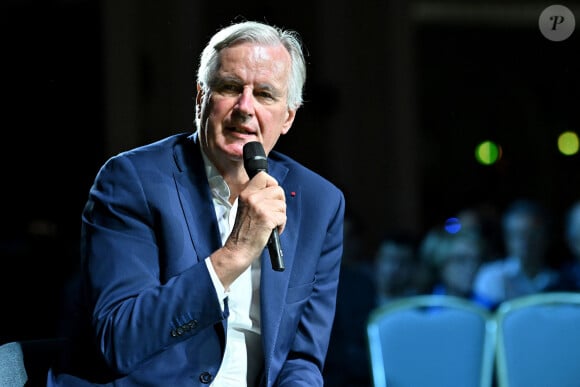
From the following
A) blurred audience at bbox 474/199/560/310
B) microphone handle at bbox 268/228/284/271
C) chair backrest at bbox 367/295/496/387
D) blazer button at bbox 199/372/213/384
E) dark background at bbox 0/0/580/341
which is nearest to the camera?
microphone handle at bbox 268/228/284/271

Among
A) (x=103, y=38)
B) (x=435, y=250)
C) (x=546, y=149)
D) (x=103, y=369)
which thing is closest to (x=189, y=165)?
(x=103, y=369)

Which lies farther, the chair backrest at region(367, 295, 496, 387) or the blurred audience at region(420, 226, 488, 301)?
the blurred audience at region(420, 226, 488, 301)

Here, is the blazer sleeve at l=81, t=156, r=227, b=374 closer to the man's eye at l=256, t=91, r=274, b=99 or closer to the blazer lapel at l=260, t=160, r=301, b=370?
the blazer lapel at l=260, t=160, r=301, b=370

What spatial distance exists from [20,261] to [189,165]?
114 inches

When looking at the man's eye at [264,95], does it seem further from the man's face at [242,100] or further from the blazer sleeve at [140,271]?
the blazer sleeve at [140,271]

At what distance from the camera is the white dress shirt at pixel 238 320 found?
1882 millimetres

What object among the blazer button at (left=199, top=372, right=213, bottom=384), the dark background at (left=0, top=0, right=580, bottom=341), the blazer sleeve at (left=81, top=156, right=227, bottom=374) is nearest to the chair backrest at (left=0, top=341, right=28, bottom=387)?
the blazer sleeve at (left=81, top=156, right=227, bottom=374)

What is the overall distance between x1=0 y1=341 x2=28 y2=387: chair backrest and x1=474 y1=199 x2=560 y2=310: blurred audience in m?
2.81

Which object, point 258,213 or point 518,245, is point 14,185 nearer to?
point 518,245

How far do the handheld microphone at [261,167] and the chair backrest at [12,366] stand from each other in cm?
63

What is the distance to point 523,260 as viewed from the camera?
427 centimetres

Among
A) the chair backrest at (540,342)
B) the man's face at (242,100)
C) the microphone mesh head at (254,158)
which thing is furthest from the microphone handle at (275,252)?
the chair backrest at (540,342)

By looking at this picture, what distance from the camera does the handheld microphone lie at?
1.64 metres

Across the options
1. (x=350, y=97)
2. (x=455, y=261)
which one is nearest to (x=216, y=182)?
(x=455, y=261)
